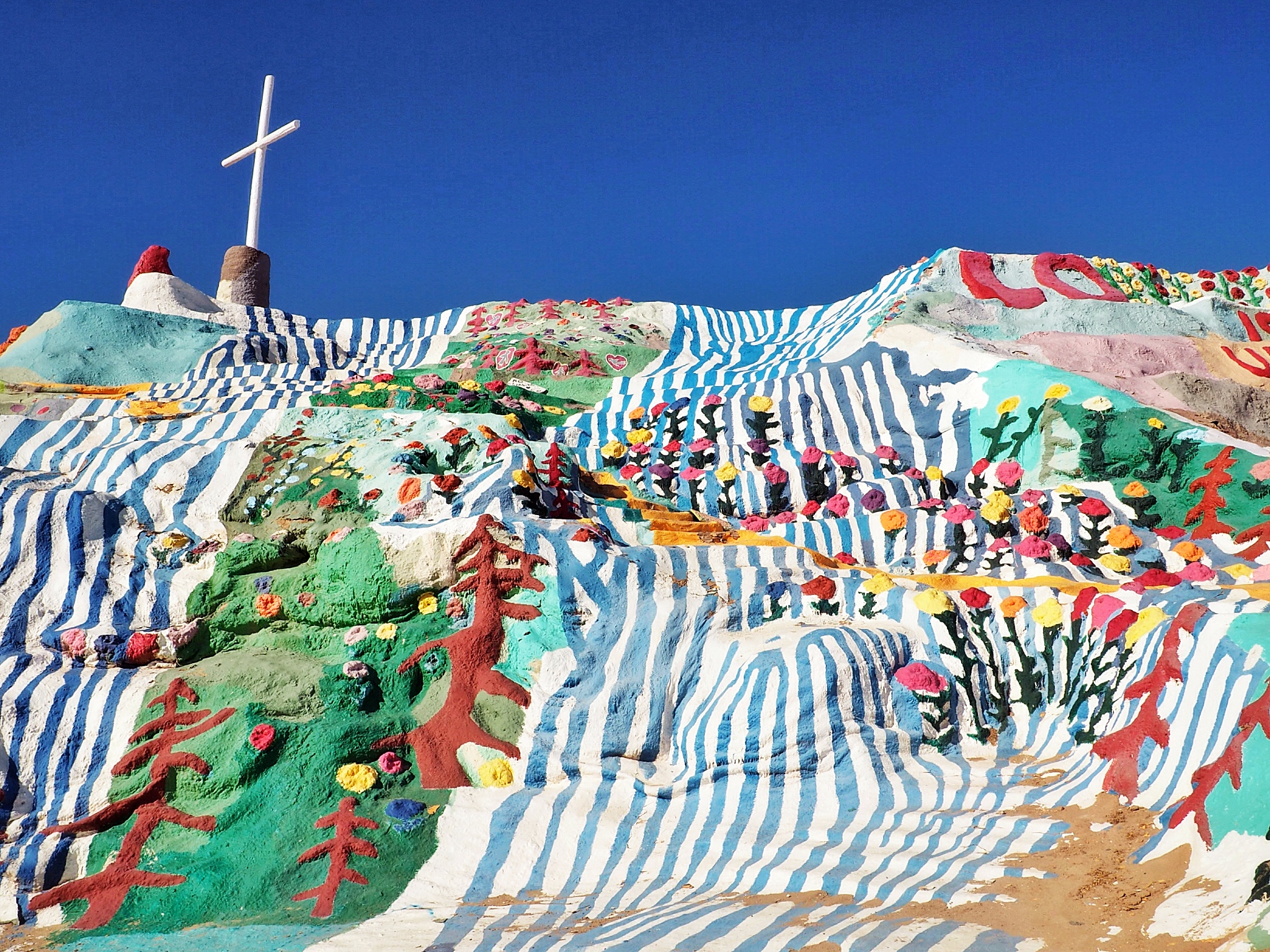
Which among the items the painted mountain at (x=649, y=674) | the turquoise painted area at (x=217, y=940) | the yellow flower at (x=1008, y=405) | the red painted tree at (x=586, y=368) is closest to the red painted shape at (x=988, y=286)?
the painted mountain at (x=649, y=674)

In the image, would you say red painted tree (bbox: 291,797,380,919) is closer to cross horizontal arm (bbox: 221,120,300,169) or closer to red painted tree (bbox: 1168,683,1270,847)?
red painted tree (bbox: 1168,683,1270,847)

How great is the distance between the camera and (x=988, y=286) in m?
10.3

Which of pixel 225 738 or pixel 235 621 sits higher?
pixel 235 621

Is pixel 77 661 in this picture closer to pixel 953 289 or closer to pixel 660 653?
pixel 660 653

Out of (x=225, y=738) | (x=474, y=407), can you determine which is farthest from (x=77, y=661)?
(x=474, y=407)

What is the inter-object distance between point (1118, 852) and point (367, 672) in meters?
3.22

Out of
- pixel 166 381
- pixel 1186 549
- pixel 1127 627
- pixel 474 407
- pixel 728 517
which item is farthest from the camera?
pixel 166 381

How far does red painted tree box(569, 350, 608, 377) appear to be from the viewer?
991cm

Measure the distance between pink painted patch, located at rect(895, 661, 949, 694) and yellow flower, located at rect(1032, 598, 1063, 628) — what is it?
24.7 inches

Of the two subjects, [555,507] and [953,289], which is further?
[953,289]

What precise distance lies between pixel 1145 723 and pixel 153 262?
10.6 meters

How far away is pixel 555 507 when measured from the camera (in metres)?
6.42

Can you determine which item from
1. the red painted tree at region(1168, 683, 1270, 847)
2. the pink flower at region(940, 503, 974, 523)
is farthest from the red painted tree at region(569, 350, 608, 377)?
the red painted tree at region(1168, 683, 1270, 847)

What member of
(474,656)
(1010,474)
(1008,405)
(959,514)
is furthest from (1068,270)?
(474,656)
